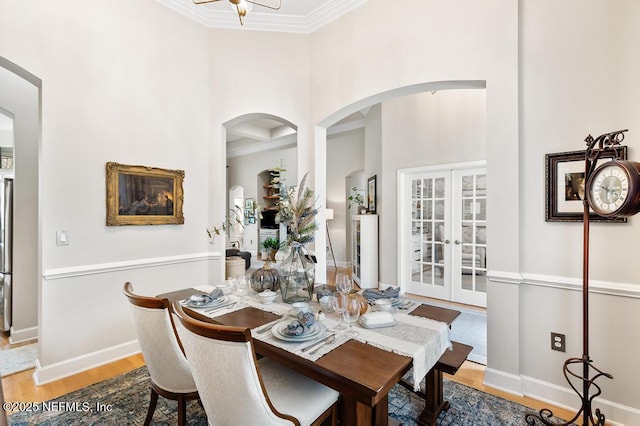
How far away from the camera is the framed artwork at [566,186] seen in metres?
2.12

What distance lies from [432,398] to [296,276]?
1.22 m

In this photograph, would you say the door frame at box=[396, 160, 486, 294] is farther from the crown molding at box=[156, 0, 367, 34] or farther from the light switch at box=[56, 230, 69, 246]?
the light switch at box=[56, 230, 69, 246]

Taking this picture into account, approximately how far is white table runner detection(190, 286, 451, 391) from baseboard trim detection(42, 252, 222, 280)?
5.33 ft

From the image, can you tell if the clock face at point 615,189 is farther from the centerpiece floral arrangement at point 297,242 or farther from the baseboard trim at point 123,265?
the baseboard trim at point 123,265

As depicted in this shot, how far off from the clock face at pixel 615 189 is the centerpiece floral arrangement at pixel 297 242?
1.64 metres

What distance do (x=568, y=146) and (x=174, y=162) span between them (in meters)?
3.53

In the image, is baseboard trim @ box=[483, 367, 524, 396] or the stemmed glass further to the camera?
baseboard trim @ box=[483, 367, 524, 396]

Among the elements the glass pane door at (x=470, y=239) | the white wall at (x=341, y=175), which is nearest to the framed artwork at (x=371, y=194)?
the white wall at (x=341, y=175)

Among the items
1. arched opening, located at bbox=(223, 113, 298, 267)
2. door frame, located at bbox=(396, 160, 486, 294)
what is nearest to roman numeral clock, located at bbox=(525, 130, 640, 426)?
door frame, located at bbox=(396, 160, 486, 294)

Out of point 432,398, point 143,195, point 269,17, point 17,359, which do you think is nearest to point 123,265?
point 143,195

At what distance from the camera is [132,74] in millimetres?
2990

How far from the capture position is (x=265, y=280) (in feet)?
7.21

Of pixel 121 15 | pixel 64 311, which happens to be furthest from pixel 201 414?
pixel 121 15

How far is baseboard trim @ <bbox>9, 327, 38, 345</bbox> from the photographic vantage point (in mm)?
3225
